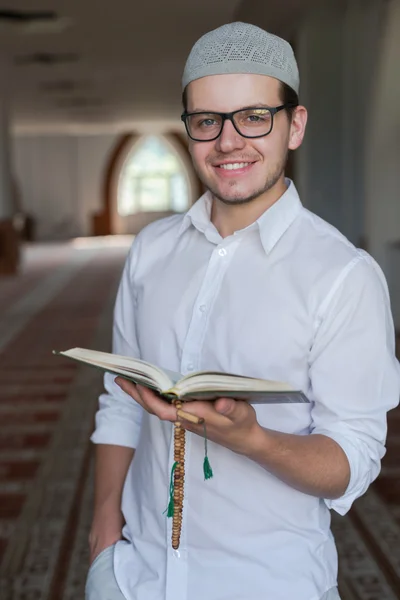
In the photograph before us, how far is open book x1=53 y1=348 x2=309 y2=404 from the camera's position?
3.07ft

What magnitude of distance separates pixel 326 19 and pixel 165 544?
7668mm

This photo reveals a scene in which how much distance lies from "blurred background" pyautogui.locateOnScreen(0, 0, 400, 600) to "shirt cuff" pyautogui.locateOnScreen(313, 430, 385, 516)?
1279 mm

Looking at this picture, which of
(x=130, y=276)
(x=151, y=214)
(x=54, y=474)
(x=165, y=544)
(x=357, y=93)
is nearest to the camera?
(x=165, y=544)

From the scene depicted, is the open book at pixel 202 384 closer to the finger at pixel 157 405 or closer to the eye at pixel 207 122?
the finger at pixel 157 405

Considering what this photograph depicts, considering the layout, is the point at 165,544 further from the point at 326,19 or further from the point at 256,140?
the point at 326,19

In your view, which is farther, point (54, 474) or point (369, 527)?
point (54, 474)

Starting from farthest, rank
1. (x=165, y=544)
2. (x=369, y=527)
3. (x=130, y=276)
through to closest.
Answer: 1. (x=369, y=527)
2. (x=130, y=276)
3. (x=165, y=544)

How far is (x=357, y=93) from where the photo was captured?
7777 mm

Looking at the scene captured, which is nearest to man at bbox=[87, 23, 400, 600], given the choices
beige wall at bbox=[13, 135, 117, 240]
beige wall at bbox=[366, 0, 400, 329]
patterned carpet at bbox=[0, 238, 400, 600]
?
patterned carpet at bbox=[0, 238, 400, 600]

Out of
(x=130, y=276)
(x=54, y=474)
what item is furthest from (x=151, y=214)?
(x=130, y=276)

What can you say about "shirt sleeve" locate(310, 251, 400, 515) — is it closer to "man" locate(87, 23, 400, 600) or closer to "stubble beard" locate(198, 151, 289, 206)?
"man" locate(87, 23, 400, 600)

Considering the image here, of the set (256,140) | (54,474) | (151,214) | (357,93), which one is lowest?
(151,214)

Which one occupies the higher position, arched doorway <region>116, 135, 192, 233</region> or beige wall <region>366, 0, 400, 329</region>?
beige wall <region>366, 0, 400, 329</region>

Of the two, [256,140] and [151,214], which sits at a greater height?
[256,140]
